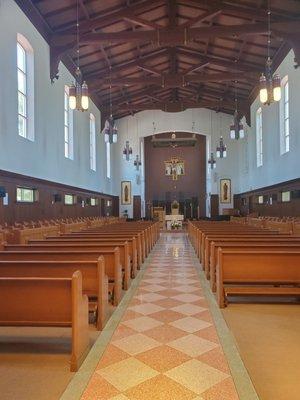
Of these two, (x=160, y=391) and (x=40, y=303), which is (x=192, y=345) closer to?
(x=160, y=391)

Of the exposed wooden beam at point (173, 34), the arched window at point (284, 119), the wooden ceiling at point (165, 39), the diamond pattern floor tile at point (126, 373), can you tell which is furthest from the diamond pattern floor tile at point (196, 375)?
the arched window at point (284, 119)

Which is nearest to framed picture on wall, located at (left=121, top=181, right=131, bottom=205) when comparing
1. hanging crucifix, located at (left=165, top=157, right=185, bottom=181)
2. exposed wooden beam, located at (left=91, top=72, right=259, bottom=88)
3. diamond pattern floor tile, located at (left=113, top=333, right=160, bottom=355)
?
hanging crucifix, located at (left=165, top=157, right=185, bottom=181)

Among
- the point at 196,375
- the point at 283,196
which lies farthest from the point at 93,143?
the point at 196,375

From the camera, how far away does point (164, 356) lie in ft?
9.65

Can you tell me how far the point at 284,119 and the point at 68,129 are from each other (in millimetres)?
8689

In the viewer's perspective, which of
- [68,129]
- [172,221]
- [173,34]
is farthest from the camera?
[172,221]

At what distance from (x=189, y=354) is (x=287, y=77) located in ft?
41.2

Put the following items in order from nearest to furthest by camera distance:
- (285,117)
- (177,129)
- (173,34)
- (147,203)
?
(173,34)
(285,117)
(177,129)
(147,203)

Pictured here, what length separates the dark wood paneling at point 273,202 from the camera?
1265 cm

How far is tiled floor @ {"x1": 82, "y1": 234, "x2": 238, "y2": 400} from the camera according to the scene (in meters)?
2.38

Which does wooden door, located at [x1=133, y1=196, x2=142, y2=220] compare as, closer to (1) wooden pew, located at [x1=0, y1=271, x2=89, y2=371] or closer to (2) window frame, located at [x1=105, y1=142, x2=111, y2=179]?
(2) window frame, located at [x1=105, y1=142, x2=111, y2=179]

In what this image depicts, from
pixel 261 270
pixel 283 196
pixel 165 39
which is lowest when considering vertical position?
pixel 261 270

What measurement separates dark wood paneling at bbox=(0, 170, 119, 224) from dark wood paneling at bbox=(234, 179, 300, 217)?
8.41m

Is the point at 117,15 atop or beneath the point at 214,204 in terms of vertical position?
atop
